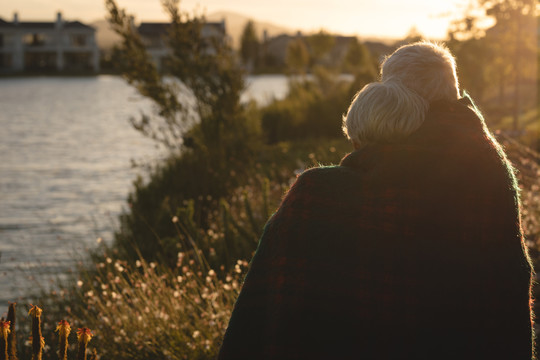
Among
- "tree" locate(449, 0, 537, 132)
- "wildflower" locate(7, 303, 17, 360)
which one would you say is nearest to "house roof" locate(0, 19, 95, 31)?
"tree" locate(449, 0, 537, 132)

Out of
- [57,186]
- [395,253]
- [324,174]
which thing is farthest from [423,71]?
[57,186]

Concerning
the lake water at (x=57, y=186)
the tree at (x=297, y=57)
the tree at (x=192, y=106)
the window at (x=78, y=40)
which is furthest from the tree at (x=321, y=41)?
the window at (x=78, y=40)

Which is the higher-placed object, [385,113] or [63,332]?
[385,113]

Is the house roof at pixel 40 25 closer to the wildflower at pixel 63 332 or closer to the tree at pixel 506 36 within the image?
the tree at pixel 506 36

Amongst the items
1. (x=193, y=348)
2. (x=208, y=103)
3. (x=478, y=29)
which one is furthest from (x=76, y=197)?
(x=478, y=29)

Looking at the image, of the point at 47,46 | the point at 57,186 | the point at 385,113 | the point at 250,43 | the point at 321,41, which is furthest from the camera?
the point at 250,43

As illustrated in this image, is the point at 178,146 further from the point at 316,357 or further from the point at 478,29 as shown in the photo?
the point at 478,29

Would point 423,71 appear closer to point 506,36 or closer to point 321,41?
point 506,36

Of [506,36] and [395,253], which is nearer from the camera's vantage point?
[395,253]

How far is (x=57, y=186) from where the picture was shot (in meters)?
15.4

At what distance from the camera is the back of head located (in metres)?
2.65

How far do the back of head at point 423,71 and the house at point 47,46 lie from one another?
88.4m

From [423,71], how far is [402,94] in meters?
0.19

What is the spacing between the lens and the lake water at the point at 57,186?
30.6ft
